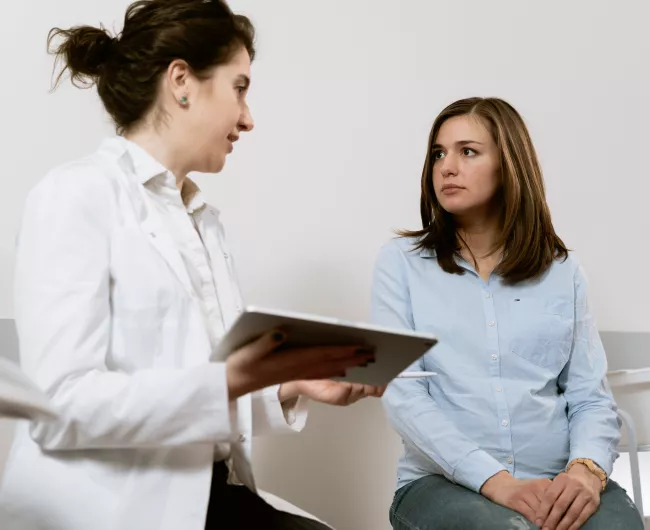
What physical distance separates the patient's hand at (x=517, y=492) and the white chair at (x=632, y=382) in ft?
2.34

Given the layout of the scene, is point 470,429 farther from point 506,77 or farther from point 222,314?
point 506,77

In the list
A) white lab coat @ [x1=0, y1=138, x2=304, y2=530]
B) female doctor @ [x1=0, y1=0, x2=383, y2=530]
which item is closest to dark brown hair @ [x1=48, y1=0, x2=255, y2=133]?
female doctor @ [x1=0, y1=0, x2=383, y2=530]

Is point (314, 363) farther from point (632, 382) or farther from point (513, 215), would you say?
point (632, 382)

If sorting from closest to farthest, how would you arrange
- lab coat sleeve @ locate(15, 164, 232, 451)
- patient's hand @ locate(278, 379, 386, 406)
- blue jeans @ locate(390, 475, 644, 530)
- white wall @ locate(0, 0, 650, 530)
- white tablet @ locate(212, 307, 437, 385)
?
white tablet @ locate(212, 307, 437, 385), lab coat sleeve @ locate(15, 164, 232, 451), patient's hand @ locate(278, 379, 386, 406), blue jeans @ locate(390, 475, 644, 530), white wall @ locate(0, 0, 650, 530)

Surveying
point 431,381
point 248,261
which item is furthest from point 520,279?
point 248,261

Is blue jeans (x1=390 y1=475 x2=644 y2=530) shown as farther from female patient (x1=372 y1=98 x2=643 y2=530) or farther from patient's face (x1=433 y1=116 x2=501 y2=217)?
patient's face (x1=433 y1=116 x2=501 y2=217)

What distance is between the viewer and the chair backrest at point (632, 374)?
214 centimetres

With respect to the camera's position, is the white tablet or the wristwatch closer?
the white tablet

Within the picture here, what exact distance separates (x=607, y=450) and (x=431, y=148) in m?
0.73

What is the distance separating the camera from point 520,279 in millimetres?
1672

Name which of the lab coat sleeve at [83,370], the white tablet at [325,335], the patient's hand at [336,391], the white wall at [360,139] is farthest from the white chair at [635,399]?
the lab coat sleeve at [83,370]

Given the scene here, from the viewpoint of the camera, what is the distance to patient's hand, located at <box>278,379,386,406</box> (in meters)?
1.18

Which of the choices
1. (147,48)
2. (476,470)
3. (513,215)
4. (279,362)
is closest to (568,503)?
(476,470)

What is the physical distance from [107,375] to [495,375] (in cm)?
87
